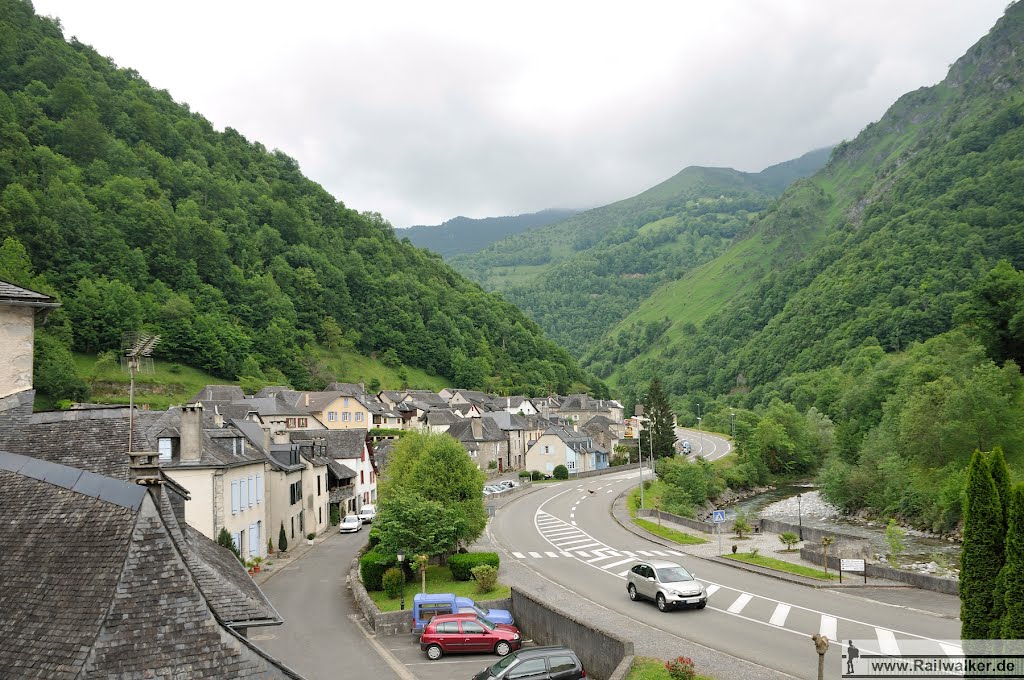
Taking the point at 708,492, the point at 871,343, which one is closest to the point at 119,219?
the point at 708,492

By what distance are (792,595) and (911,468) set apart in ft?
117

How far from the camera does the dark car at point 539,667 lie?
1784 centimetres

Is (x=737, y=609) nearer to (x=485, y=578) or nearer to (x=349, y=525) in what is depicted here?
(x=485, y=578)

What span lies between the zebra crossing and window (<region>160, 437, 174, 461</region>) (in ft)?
62.2

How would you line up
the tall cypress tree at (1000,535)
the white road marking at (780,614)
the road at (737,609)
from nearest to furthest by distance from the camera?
the tall cypress tree at (1000,535) < the road at (737,609) < the white road marking at (780,614)

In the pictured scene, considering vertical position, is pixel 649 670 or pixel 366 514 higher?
pixel 649 670

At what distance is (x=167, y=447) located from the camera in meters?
32.4

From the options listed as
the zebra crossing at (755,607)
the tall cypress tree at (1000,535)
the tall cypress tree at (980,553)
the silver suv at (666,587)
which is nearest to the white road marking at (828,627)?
the zebra crossing at (755,607)

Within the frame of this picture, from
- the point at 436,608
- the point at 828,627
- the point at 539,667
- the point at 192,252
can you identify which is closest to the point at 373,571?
the point at 436,608

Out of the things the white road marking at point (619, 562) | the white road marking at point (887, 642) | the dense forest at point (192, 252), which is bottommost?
the white road marking at point (619, 562)

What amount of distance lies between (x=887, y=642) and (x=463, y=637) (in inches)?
511

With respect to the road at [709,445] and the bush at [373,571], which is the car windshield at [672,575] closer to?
the bush at [373,571]

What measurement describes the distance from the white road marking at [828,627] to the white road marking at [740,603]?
292cm

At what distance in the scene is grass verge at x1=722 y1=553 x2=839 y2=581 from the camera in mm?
30219
